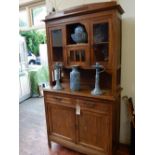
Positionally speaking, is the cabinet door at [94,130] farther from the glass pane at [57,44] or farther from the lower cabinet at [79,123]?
the glass pane at [57,44]

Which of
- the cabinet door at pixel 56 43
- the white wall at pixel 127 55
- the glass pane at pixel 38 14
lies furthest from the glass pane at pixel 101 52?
the glass pane at pixel 38 14

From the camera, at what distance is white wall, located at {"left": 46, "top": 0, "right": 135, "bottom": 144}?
195 centimetres

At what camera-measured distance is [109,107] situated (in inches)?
68.7

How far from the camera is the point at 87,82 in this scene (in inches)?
90.2

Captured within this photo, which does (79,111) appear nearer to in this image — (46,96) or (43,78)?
(46,96)

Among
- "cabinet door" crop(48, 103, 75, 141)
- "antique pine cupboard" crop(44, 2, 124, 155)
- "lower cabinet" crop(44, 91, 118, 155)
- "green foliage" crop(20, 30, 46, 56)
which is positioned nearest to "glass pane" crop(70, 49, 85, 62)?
"antique pine cupboard" crop(44, 2, 124, 155)

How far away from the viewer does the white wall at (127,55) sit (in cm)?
195

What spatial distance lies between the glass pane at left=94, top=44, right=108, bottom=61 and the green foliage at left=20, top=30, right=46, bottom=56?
A: 3.61m

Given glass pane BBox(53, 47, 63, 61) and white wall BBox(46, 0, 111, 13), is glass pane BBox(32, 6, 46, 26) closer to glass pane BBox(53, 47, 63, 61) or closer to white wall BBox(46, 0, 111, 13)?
white wall BBox(46, 0, 111, 13)

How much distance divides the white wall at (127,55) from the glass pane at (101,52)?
29 cm

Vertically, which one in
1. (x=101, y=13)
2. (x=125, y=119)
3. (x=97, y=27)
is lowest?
(x=125, y=119)
